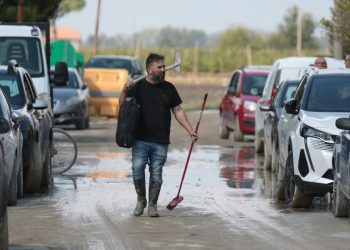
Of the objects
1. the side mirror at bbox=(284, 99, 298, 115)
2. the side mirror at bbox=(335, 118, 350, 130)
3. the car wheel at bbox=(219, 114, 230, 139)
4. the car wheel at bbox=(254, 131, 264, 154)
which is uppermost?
the side mirror at bbox=(335, 118, 350, 130)

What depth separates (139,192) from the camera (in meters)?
15.0

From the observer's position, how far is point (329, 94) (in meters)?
16.9

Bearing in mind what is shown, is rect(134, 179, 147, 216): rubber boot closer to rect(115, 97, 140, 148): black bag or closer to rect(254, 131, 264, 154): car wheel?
rect(115, 97, 140, 148): black bag

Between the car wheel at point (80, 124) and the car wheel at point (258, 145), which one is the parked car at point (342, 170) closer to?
the car wheel at point (258, 145)

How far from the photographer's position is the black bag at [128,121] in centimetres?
1467

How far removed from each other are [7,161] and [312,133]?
4.72m

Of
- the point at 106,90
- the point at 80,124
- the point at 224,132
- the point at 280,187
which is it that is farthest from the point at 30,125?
the point at 106,90

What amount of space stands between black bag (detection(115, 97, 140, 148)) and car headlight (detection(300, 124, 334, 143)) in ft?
7.26

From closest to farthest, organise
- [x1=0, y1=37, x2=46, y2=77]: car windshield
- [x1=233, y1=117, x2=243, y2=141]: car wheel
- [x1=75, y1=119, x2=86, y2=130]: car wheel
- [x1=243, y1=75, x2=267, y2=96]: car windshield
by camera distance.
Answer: [x1=0, y1=37, x2=46, y2=77]: car windshield, [x1=233, y1=117, x2=243, y2=141]: car wheel, [x1=243, y1=75, x2=267, y2=96]: car windshield, [x1=75, y1=119, x2=86, y2=130]: car wheel

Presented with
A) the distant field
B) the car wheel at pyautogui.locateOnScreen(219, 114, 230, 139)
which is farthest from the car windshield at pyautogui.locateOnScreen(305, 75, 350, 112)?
the distant field

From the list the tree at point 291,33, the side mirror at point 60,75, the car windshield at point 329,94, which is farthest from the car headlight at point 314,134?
the tree at point 291,33

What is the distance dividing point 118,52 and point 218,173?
220 feet

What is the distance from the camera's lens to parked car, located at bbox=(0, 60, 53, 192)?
1739 centimetres

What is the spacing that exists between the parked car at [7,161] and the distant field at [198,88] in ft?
98.4
